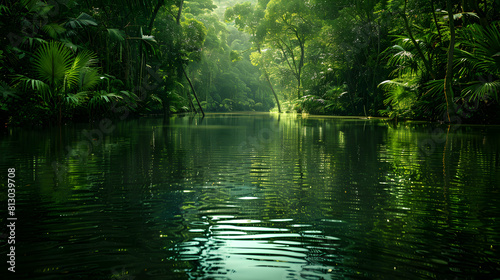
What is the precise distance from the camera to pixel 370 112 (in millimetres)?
29891

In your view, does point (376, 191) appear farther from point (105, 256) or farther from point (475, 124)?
point (475, 124)

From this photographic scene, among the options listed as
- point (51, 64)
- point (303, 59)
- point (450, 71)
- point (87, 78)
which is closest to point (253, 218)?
point (51, 64)

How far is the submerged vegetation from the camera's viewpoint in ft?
48.4

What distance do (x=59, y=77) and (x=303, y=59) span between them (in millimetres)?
30826

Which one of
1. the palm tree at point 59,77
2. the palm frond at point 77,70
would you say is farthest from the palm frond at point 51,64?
the palm frond at point 77,70

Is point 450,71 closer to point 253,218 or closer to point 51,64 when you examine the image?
point 51,64

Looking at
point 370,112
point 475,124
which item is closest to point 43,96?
point 475,124

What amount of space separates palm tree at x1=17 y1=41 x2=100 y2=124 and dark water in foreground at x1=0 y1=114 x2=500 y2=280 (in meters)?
7.92

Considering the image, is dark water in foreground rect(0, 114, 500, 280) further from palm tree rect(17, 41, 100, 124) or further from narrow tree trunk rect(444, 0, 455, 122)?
narrow tree trunk rect(444, 0, 455, 122)

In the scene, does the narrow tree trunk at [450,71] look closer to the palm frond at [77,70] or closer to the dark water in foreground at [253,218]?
→ the dark water in foreground at [253,218]

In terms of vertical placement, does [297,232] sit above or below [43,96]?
below

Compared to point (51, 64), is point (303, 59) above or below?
above

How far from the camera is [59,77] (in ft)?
49.4

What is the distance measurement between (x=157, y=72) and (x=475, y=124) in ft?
66.4
